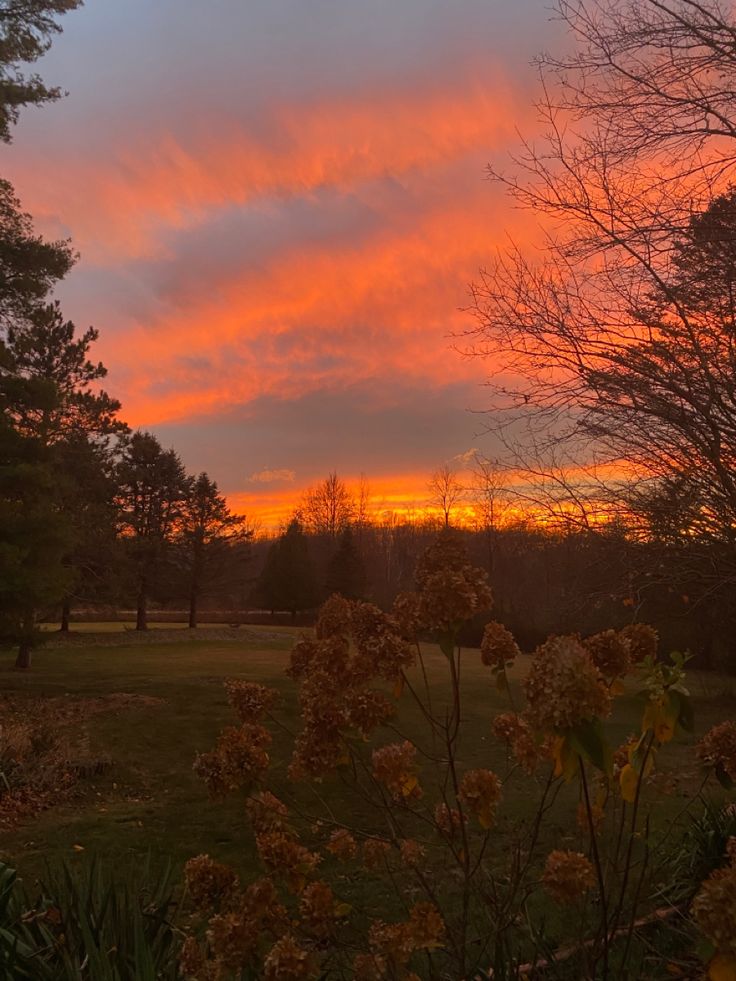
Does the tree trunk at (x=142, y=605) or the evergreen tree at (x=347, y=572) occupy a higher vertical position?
the evergreen tree at (x=347, y=572)

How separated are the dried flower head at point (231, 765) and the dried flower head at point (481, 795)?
0.61m

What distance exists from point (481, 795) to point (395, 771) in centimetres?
31

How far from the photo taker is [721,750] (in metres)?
2.14

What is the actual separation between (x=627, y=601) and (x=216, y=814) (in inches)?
198

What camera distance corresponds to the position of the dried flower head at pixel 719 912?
1.20m

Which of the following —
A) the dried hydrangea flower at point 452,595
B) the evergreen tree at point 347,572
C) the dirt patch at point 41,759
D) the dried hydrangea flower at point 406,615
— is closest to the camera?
the dried hydrangea flower at point 452,595

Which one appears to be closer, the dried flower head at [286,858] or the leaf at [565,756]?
the leaf at [565,756]

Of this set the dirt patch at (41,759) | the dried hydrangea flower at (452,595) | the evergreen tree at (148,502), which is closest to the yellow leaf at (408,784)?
the dried hydrangea flower at (452,595)

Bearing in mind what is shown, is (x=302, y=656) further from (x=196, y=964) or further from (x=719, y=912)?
(x=719, y=912)

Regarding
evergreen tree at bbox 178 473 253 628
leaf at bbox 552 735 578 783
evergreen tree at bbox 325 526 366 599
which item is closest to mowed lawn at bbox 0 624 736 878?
leaf at bbox 552 735 578 783

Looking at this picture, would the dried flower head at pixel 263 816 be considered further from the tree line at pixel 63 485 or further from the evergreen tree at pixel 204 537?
the evergreen tree at pixel 204 537

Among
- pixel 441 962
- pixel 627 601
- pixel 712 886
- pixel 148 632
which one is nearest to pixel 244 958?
pixel 712 886

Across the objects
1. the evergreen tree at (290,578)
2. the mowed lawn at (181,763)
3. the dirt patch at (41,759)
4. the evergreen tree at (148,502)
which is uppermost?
the evergreen tree at (148,502)

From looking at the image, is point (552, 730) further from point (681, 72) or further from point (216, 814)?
point (216, 814)
